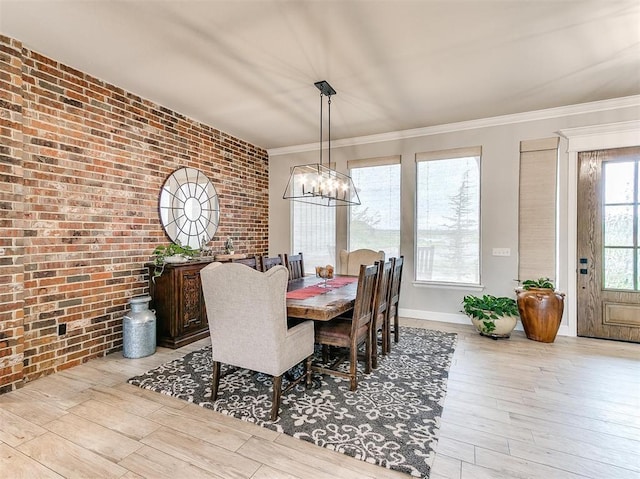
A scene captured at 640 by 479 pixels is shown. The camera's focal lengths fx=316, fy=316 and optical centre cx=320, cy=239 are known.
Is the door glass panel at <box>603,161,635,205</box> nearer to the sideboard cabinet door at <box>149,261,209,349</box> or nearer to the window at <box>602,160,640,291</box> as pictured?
the window at <box>602,160,640,291</box>

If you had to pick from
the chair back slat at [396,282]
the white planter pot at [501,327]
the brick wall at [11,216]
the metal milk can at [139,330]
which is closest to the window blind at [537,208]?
the white planter pot at [501,327]

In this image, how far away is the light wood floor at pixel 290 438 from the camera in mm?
1676

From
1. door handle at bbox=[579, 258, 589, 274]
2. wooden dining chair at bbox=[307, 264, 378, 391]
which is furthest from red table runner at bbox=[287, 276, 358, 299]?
door handle at bbox=[579, 258, 589, 274]

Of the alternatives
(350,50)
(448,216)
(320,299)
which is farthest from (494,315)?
(350,50)

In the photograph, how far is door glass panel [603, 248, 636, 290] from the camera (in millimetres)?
3615

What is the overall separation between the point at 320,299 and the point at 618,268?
3.63 metres

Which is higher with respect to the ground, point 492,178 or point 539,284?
point 492,178

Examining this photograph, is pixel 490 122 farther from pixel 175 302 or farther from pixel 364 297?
pixel 175 302

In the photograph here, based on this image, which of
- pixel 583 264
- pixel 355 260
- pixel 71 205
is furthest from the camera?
Result: pixel 355 260

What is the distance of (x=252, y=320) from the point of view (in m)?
2.10

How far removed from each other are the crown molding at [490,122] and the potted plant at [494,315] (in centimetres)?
230

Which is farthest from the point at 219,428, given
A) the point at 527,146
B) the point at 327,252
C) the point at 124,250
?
the point at 527,146

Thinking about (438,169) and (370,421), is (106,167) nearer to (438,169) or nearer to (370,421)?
(370,421)

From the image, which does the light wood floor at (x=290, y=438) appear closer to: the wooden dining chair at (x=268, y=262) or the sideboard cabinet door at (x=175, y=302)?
the sideboard cabinet door at (x=175, y=302)
